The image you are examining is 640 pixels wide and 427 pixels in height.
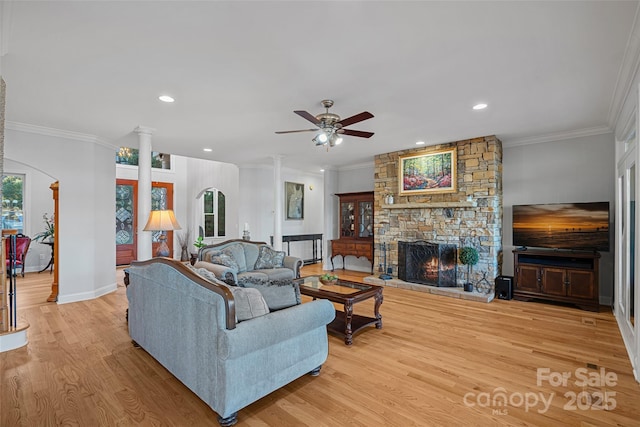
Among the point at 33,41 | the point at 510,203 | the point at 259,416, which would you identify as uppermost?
the point at 33,41

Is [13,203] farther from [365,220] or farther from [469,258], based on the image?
[469,258]

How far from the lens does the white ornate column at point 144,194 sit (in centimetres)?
450

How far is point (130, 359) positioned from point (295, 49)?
3.17 metres

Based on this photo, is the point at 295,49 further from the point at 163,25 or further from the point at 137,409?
the point at 137,409

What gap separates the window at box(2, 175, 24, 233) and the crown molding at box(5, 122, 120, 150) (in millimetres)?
3709

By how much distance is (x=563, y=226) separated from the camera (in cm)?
476

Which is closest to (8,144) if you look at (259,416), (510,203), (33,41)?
(33,41)

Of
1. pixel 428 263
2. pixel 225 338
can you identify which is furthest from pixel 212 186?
pixel 225 338

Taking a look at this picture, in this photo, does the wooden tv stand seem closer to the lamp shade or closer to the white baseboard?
the lamp shade

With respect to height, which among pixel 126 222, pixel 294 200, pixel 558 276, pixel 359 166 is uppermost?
pixel 359 166

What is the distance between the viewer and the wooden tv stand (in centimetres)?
443

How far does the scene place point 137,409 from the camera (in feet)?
7.24

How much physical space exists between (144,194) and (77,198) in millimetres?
1391

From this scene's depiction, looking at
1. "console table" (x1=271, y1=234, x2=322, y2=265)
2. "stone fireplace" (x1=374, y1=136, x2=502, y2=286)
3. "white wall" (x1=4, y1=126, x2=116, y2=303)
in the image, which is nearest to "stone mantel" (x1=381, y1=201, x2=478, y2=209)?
"stone fireplace" (x1=374, y1=136, x2=502, y2=286)
